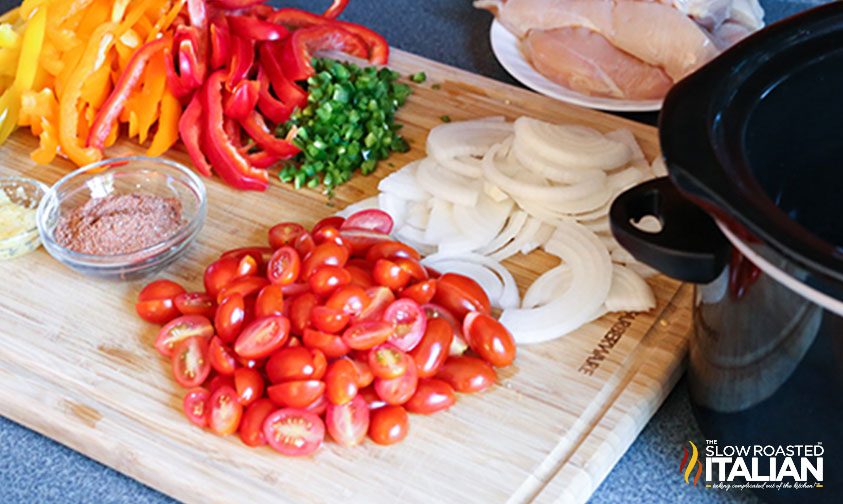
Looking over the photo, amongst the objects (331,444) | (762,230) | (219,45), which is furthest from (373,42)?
(762,230)

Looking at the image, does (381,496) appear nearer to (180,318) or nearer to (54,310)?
(180,318)

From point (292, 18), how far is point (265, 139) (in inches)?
13.6

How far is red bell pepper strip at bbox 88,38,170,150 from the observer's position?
6.49 ft

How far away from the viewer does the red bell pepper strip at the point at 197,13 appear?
202cm

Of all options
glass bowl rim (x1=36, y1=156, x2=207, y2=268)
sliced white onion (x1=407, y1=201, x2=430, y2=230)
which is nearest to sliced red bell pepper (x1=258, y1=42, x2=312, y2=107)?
glass bowl rim (x1=36, y1=156, x2=207, y2=268)

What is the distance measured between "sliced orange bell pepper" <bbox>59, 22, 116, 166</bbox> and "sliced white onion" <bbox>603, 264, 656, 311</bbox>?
→ 1039mm

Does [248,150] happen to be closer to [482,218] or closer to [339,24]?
[339,24]

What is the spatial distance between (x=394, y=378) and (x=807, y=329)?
594mm

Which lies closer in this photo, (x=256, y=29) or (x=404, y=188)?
(x=404, y=188)

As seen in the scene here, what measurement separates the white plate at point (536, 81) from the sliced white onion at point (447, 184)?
380 millimetres

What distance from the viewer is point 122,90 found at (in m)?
1.99

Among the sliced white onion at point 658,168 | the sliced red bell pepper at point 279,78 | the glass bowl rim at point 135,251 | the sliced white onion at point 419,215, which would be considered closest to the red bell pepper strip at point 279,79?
the sliced red bell pepper at point 279,78

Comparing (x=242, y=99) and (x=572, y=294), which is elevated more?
(x=572, y=294)

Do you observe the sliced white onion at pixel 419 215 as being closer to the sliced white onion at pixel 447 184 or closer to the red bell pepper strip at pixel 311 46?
the sliced white onion at pixel 447 184
